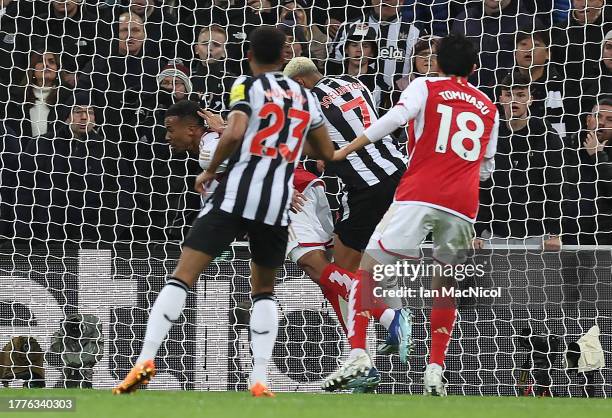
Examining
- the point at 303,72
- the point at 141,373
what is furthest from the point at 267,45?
the point at 141,373

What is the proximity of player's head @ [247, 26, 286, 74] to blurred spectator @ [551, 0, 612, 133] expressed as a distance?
3993 millimetres

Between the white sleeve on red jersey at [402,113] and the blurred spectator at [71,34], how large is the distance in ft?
12.9

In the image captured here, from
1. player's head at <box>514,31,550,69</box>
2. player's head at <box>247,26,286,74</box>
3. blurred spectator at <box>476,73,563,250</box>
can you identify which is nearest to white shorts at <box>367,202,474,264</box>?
player's head at <box>247,26,286,74</box>

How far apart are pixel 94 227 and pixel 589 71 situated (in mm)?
4149

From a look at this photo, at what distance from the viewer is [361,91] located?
8516 mm

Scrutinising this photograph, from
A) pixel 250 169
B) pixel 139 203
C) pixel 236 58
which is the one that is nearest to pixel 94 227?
pixel 139 203

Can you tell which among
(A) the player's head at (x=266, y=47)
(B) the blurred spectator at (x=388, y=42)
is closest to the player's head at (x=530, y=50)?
(B) the blurred spectator at (x=388, y=42)

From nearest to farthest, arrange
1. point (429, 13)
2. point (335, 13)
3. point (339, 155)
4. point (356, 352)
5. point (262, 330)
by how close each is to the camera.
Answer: point (262, 330) → point (339, 155) → point (356, 352) → point (429, 13) → point (335, 13)

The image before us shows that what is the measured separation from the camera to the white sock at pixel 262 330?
680 cm

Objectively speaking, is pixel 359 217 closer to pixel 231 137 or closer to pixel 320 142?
pixel 320 142

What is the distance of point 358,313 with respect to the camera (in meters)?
7.89

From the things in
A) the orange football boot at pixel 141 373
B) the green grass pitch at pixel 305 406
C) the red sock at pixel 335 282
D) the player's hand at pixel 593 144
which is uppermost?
the player's hand at pixel 593 144

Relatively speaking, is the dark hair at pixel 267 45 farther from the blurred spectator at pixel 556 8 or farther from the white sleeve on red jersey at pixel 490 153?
the blurred spectator at pixel 556 8

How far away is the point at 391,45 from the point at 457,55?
3199mm
